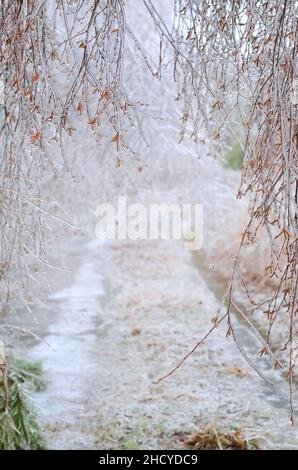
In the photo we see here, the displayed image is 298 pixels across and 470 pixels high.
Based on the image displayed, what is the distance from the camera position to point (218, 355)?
8.15m

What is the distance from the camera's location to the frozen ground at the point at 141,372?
19.2 feet

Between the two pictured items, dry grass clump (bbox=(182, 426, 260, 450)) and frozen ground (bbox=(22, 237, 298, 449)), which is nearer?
dry grass clump (bbox=(182, 426, 260, 450))

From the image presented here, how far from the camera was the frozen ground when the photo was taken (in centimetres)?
585

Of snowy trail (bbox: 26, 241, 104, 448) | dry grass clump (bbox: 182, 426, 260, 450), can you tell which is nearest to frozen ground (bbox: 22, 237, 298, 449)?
snowy trail (bbox: 26, 241, 104, 448)

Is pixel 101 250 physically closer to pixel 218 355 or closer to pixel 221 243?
pixel 221 243

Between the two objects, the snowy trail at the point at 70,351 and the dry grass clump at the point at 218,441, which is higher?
the dry grass clump at the point at 218,441

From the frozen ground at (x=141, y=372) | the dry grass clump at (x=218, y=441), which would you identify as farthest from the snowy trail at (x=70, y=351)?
the dry grass clump at (x=218, y=441)

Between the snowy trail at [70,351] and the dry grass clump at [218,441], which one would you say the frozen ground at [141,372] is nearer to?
the snowy trail at [70,351]

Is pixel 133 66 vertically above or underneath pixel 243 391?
above

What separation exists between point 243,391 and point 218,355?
1.36 metres

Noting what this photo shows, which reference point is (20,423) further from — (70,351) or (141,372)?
(70,351)

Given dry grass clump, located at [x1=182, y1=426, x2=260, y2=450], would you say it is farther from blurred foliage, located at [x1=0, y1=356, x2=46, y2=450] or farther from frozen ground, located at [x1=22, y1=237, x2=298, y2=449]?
blurred foliage, located at [x1=0, y1=356, x2=46, y2=450]
